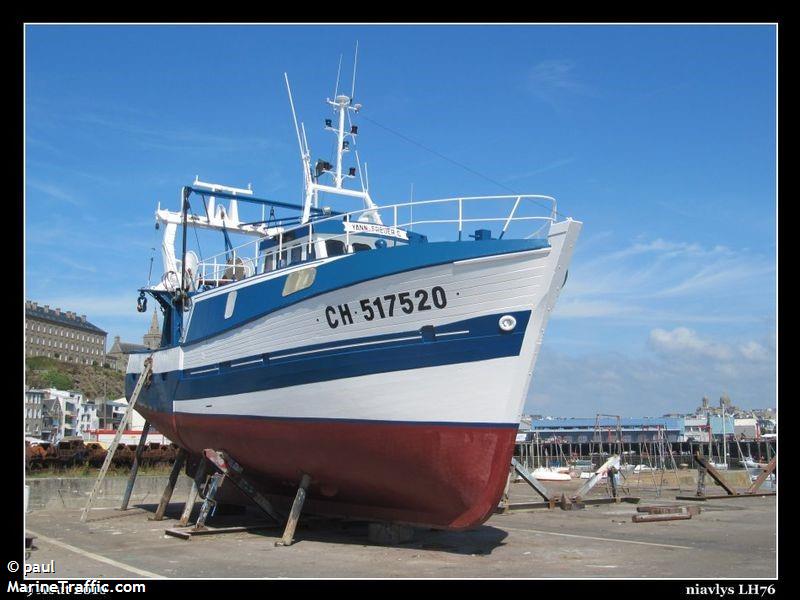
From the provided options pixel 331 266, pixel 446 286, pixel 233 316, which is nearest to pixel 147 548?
pixel 233 316

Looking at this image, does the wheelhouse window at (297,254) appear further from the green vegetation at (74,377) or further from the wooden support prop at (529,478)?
the green vegetation at (74,377)

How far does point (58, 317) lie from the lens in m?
153

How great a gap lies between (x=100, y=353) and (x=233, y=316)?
161 m

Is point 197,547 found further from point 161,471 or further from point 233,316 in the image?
point 161,471

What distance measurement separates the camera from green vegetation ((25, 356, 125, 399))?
122 m

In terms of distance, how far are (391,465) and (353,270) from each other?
3388 millimetres

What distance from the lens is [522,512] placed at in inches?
820

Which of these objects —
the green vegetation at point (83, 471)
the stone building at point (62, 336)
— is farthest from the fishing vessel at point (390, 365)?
the stone building at point (62, 336)

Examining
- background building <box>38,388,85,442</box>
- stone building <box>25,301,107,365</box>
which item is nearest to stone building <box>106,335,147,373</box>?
stone building <box>25,301,107,365</box>

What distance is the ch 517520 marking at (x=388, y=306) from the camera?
40.9 feet

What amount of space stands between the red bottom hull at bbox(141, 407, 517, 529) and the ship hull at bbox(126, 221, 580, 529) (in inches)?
0.9

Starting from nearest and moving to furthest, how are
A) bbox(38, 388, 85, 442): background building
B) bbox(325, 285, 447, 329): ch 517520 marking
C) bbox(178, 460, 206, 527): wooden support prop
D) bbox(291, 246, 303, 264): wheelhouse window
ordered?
1. bbox(325, 285, 447, 329): ch 517520 marking
2. bbox(178, 460, 206, 527): wooden support prop
3. bbox(291, 246, 303, 264): wheelhouse window
4. bbox(38, 388, 85, 442): background building

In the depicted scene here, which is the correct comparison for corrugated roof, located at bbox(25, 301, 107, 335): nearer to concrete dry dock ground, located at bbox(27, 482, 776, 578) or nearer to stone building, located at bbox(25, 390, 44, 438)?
stone building, located at bbox(25, 390, 44, 438)

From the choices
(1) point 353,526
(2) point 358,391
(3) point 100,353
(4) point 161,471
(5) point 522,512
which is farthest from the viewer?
(3) point 100,353
